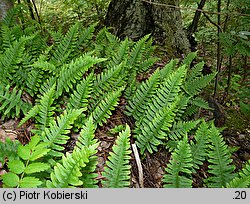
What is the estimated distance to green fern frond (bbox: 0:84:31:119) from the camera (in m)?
3.12

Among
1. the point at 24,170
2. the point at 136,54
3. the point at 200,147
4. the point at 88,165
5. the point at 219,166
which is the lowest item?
the point at 219,166

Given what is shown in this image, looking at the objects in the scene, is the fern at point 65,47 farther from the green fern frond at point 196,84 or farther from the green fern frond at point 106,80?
the green fern frond at point 196,84

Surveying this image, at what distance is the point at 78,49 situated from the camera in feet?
15.4

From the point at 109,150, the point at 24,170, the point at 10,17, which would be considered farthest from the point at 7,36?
the point at 24,170

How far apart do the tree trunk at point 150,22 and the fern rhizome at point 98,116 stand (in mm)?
1433

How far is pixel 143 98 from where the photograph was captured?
3625 mm

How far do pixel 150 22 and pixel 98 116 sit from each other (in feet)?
10.0

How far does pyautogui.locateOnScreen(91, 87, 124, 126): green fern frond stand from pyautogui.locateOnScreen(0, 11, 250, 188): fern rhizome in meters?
0.01

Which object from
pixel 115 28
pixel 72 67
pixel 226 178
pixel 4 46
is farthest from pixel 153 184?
pixel 115 28

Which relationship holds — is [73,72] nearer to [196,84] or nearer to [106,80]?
[106,80]

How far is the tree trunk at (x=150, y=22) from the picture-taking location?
18.3ft
